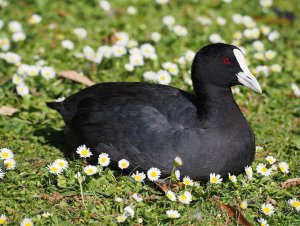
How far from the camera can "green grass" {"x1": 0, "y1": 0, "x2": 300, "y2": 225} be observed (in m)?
4.47

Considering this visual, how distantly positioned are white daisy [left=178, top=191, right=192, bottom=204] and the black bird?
286 mm

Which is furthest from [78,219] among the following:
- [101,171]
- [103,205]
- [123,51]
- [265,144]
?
[123,51]

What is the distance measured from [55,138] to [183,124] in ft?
4.77

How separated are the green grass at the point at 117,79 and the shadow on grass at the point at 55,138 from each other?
1cm

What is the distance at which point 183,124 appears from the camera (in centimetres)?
486

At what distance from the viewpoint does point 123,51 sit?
6.75 meters

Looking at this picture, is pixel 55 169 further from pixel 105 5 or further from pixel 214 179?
pixel 105 5

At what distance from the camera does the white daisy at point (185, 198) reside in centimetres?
443

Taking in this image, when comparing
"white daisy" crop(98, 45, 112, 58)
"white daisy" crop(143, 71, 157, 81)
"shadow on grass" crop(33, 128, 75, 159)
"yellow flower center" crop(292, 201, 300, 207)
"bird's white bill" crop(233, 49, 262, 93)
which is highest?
"bird's white bill" crop(233, 49, 262, 93)

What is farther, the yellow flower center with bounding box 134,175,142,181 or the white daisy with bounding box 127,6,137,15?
the white daisy with bounding box 127,6,137,15

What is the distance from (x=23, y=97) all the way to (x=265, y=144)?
7.98 ft

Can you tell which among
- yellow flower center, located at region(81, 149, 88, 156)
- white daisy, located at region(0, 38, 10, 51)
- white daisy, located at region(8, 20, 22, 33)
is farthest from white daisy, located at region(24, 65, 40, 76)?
yellow flower center, located at region(81, 149, 88, 156)

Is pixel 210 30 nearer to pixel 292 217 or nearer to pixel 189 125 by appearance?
pixel 189 125

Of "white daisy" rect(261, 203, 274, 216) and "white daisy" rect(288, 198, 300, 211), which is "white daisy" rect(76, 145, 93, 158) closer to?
"white daisy" rect(261, 203, 274, 216)
